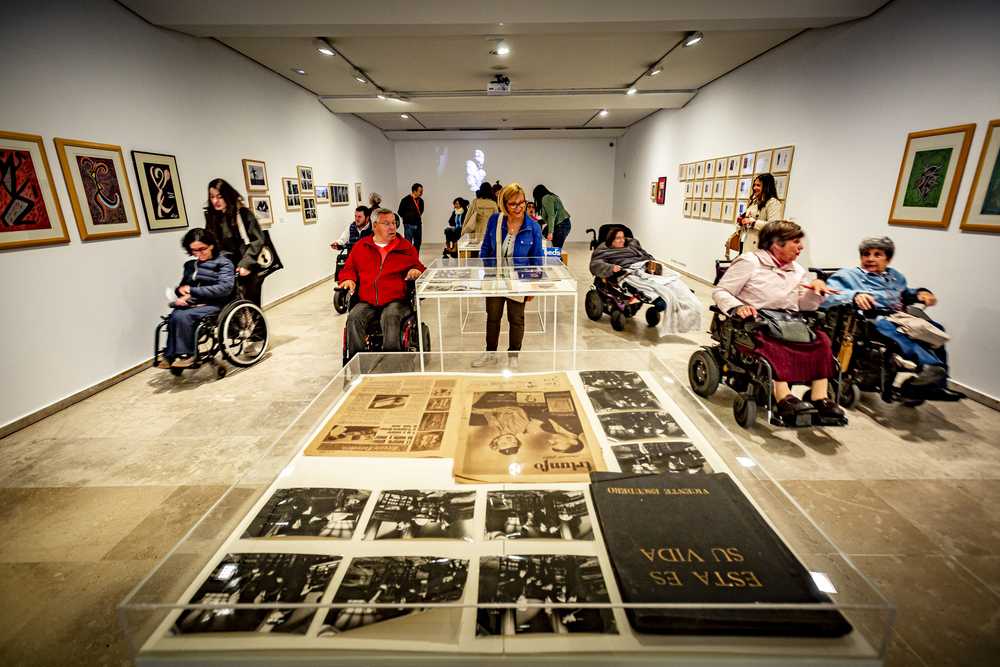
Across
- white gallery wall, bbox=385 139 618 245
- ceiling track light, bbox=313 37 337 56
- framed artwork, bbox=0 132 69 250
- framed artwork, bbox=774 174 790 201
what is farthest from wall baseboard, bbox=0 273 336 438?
white gallery wall, bbox=385 139 618 245

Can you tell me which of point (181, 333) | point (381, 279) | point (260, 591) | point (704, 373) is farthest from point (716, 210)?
point (260, 591)

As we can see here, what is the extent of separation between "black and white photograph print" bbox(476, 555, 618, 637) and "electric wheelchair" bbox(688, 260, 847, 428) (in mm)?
2327

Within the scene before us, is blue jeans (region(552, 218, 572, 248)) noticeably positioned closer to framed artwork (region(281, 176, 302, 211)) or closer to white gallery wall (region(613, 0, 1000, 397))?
white gallery wall (region(613, 0, 1000, 397))

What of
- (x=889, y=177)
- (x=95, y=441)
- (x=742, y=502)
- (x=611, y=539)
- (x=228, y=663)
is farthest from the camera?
(x=889, y=177)

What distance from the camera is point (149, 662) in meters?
0.91

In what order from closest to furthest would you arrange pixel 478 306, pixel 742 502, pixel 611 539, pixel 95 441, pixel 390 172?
pixel 611 539
pixel 742 502
pixel 95 441
pixel 478 306
pixel 390 172

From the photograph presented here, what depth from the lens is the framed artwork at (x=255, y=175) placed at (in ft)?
20.6

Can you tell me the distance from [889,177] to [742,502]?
4.51 metres

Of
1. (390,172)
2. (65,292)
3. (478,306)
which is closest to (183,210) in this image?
(65,292)

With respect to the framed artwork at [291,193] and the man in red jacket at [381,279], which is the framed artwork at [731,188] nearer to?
the man in red jacket at [381,279]

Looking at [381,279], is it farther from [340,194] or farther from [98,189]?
[340,194]

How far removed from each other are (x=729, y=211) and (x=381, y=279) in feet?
18.9

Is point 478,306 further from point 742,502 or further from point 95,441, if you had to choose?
point 742,502

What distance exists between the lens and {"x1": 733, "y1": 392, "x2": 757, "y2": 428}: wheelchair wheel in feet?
9.84
